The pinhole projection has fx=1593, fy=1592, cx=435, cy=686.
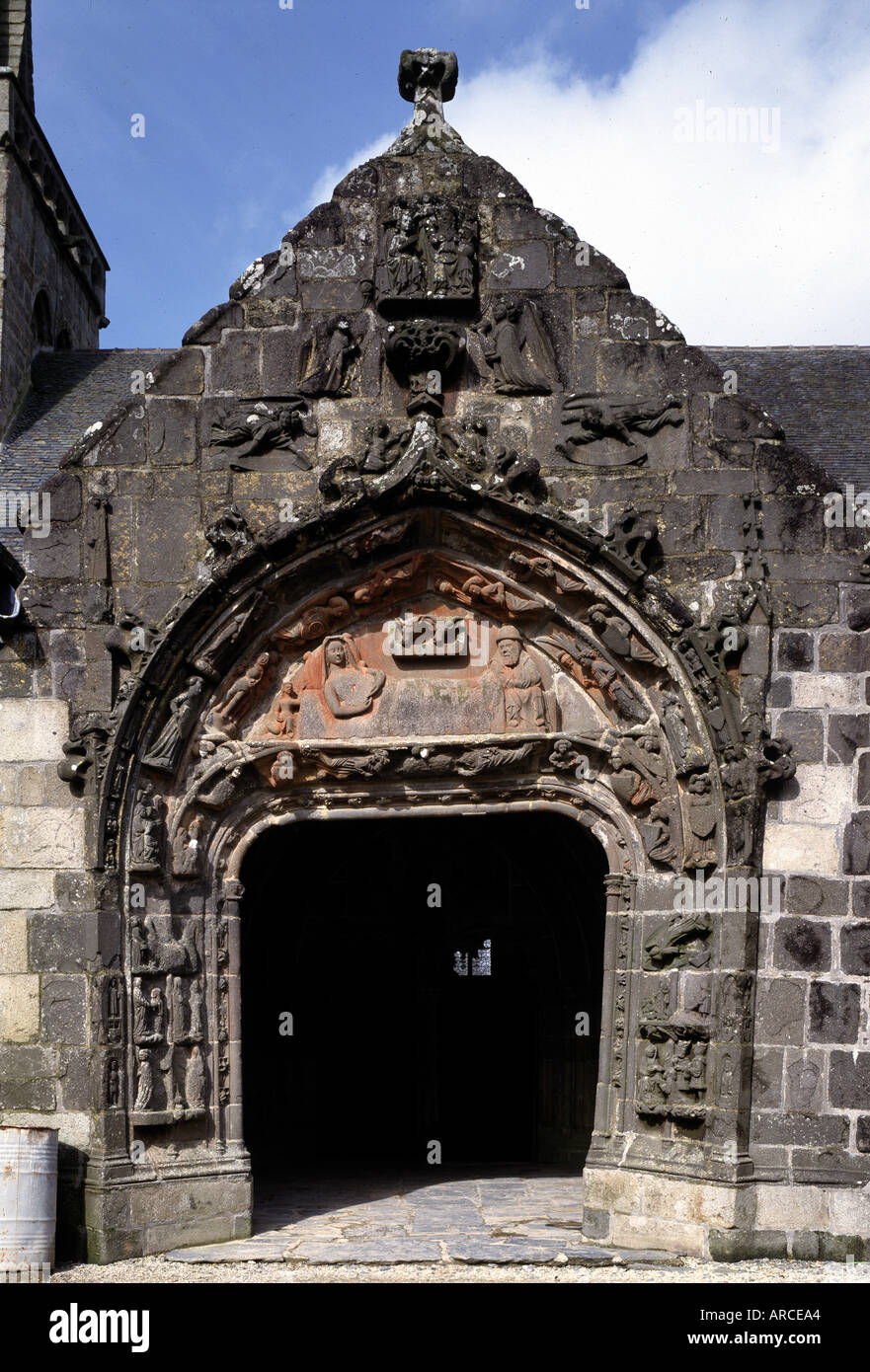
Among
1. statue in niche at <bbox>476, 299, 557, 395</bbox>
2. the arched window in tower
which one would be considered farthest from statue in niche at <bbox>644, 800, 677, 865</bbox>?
the arched window in tower

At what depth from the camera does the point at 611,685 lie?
8.99m

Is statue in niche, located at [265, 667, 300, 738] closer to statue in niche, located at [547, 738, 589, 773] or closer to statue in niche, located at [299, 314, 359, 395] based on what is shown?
statue in niche, located at [547, 738, 589, 773]

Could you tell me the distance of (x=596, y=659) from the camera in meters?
9.04

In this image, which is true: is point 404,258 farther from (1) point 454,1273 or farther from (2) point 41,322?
(2) point 41,322

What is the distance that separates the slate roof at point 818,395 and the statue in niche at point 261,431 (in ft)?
14.2

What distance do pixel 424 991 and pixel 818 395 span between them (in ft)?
20.3

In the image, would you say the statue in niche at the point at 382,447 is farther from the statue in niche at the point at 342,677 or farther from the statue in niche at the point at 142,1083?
the statue in niche at the point at 142,1083

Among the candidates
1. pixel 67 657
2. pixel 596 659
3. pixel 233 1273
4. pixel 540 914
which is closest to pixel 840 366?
pixel 540 914

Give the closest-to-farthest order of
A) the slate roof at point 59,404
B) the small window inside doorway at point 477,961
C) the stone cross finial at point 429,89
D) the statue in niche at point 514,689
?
the statue in niche at point 514,689 < the stone cross finial at point 429,89 < the slate roof at point 59,404 < the small window inside doorway at point 477,961

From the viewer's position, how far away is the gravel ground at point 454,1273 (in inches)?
308

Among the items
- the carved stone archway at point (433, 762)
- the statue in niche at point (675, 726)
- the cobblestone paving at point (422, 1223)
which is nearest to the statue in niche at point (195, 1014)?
the carved stone archway at point (433, 762)

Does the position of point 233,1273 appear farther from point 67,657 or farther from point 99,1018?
point 67,657

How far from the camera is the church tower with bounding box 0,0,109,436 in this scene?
15523mm

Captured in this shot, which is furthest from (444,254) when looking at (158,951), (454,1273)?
(454,1273)
